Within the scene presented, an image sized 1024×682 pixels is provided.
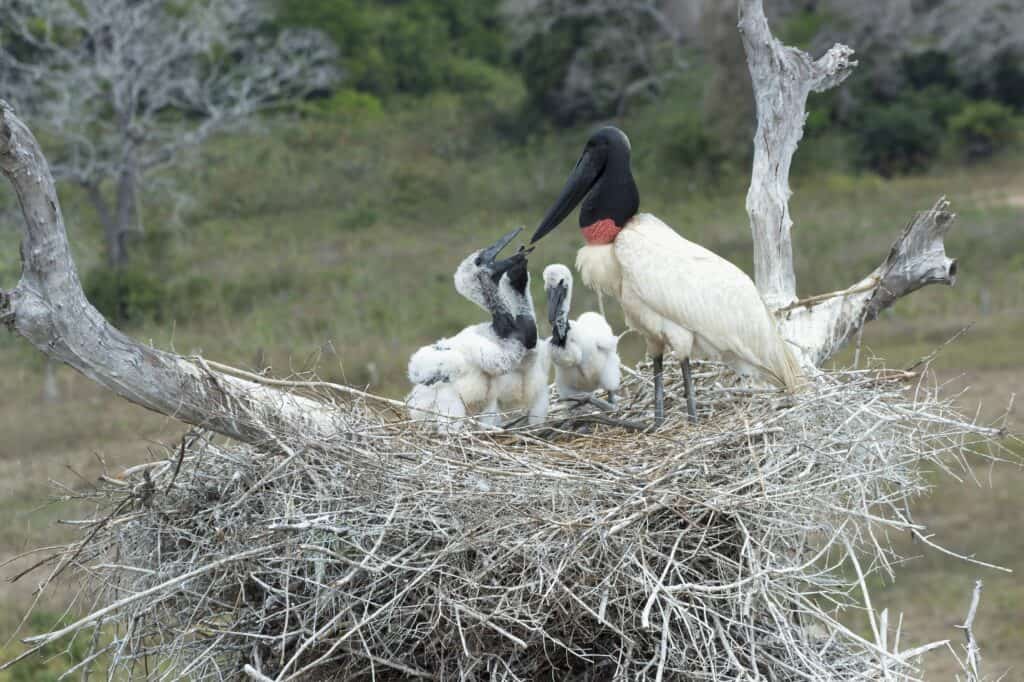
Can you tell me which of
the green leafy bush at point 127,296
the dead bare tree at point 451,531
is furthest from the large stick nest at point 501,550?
the green leafy bush at point 127,296

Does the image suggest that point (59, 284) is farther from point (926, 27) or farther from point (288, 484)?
point (926, 27)

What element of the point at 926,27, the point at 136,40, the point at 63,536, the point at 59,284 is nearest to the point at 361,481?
the point at 59,284

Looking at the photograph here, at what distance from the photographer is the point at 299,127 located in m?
32.9

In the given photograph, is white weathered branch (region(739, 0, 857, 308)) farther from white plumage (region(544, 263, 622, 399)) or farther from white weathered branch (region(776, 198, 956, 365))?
white plumage (region(544, 263, 622, 399))

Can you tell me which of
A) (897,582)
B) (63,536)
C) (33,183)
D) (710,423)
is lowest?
(897,582)

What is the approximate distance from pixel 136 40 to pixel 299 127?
10172mm

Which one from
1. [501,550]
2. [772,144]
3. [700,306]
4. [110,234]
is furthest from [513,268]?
[110,234]

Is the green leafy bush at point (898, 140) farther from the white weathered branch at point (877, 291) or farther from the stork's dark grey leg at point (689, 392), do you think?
the stork's dark grey leg at point (689, 392)

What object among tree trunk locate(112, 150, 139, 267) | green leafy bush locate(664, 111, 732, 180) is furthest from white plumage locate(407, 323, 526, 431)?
green leafy bush locate(664, 111, 732, 180)

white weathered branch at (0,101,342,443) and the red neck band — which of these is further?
the red neck band

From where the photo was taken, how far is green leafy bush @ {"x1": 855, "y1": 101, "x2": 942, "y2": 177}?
94.6ft

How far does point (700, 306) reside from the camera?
5875 mm

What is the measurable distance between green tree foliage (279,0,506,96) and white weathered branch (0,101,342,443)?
31013 mm

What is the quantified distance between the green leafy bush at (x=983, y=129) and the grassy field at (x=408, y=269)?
54 cm
